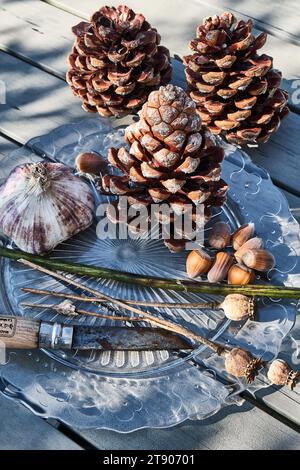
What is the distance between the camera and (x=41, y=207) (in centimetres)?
95

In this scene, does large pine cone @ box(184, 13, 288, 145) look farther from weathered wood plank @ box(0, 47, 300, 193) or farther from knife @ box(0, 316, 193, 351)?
knife @ box(0, 316, 193, 351)

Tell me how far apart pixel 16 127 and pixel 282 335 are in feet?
2.01

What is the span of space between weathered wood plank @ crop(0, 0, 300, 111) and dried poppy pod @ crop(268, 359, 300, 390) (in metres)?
0.60

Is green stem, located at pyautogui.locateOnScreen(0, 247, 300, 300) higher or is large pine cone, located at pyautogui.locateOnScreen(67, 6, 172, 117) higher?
large pine cone, located at pyautogui.locateOnScreen(67, 6, 172, 117)

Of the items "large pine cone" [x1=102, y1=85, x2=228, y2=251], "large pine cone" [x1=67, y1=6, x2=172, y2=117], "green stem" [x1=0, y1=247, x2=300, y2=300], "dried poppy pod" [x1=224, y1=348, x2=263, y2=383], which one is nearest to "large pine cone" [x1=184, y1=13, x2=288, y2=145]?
"large pine cone" [x1=67, y1=6, x2=172, y2=117]

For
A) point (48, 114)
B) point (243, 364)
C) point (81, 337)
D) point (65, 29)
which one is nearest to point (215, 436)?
point (243, 364)

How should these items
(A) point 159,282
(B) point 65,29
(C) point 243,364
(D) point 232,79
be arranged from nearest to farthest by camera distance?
1. (C) point 243,364
2. (A) point 159,282
3. (D) point 232,79
4. (B) point 65,29

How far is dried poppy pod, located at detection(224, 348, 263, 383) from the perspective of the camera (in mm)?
835

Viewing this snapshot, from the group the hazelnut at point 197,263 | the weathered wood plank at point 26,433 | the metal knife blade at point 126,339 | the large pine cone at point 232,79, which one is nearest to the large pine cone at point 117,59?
the large pine cone at point 232,79

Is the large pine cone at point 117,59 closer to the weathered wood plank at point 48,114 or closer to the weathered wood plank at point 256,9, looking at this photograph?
the weathered wood plank at point 48,114

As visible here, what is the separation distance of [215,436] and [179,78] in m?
0.68

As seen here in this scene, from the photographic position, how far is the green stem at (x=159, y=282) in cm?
91

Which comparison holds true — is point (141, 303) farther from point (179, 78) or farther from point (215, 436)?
point (179, 78)

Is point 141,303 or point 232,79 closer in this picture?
point 141,303
